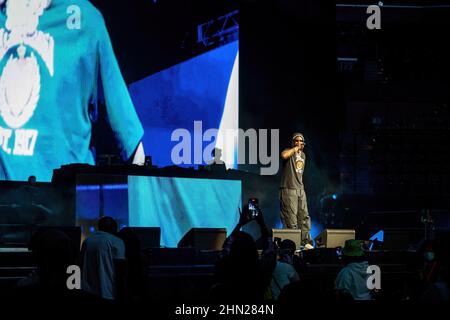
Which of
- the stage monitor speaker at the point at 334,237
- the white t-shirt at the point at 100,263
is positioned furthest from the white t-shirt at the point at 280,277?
the stage monitor speaker at the point at 334,237

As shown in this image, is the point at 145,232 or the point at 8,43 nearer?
the point at 145,232

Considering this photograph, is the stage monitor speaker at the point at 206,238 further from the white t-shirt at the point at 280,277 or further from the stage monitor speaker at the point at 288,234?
the white t-shirt at the point at 280,277

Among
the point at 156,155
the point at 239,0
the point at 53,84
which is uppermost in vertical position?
the point at 239,0

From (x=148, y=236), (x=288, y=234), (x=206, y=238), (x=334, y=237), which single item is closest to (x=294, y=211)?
(x=334, y=237)

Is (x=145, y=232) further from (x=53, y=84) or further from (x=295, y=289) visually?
(x=295, y=289)

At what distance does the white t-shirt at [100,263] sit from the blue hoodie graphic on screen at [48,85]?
5.63 meters

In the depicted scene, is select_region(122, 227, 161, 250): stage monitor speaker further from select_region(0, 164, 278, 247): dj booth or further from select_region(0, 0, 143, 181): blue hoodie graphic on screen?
select_region(0, 0, 143, 181): blue hoodie graphic on screen

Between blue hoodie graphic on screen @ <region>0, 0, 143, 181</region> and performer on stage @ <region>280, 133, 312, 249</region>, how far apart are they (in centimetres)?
339

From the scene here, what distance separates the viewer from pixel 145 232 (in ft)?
28.6

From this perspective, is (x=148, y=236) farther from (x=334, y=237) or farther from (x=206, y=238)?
(x=334, y=237)

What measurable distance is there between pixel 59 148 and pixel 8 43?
6.21 ft

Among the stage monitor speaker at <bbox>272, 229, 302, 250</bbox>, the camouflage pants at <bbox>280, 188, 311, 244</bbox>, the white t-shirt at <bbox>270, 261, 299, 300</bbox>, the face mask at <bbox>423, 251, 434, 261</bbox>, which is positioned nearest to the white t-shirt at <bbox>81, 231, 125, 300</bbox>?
the white t-shirt at <bbox>270, 261, 299, 300</bbox>

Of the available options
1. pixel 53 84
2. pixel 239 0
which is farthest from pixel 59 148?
pixel 239 0

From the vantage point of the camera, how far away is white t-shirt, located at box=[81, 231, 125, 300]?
569 cm
